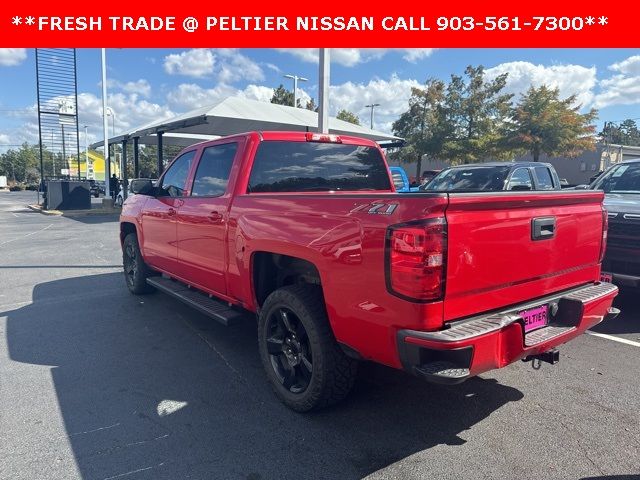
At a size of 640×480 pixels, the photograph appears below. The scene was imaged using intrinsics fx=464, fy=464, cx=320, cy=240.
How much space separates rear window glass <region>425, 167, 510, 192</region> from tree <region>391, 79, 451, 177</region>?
24.2m

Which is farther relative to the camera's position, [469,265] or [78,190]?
[78,190]

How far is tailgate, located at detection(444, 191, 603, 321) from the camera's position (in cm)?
246

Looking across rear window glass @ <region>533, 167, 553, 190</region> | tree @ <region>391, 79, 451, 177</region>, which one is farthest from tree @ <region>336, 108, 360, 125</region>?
rear window glass @ <region>533, 167, 553, 190</region>

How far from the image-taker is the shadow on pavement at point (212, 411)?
8.85 feet

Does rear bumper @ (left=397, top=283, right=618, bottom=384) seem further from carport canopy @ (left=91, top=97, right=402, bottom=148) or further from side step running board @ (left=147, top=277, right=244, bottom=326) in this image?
carport canopy @ (left=91, top=97, right=402, bottom=148)

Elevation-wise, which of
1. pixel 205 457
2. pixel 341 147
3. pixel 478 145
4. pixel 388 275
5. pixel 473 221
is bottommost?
pixel 205 457

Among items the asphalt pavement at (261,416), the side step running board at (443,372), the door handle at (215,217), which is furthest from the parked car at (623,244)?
the door handle at (215,217)

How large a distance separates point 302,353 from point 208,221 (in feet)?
5.28

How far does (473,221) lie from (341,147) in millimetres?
2302

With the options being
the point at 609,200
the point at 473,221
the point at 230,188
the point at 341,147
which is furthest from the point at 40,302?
the point at 609,200

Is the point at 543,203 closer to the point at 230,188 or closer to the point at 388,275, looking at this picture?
the point at 388,275

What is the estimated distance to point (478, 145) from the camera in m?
30.8

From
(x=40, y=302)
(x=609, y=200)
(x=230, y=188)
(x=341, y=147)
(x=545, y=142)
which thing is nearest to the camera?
(x=230, y=188)

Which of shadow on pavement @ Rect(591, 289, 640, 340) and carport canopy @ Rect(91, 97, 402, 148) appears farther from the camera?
carport canopy @ Rect(91, 97, 402, 148)
